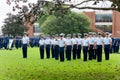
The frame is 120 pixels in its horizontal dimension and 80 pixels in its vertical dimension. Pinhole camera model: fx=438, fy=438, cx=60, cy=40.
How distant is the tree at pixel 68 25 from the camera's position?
260ft

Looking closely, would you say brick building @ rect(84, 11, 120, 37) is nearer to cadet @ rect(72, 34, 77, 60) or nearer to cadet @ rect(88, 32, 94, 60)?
cadet @ rect(72, 34, 77, 60)

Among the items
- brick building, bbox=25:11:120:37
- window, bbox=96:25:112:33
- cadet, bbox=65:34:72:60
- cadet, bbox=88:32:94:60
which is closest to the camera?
cadet, bbox=88:32:94:60

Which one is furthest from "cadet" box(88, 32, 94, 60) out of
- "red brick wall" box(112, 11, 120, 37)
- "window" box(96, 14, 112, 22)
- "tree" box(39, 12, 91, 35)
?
"window" box(96, 14, 112, 22)

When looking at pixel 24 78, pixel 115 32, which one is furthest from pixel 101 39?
pixel 115 32

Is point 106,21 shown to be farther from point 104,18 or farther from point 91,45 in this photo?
point 91,45

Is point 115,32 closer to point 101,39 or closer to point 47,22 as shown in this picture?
point 47,22

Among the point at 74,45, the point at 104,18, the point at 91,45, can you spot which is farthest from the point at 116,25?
the point at 91,45

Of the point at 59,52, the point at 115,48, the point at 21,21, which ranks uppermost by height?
the point at 21,21

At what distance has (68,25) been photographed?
260 ft

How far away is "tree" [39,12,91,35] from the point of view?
7925 centimetres

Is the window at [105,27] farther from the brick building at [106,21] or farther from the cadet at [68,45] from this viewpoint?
the cadet at [68,45]

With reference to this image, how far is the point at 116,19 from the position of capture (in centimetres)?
9806

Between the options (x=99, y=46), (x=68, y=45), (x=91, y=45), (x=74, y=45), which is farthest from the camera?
(x=74, y=45)

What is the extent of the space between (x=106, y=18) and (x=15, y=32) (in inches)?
1360
